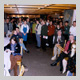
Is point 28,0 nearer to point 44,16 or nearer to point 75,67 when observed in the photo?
point 75,67

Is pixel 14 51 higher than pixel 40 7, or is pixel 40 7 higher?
pixel 40 7

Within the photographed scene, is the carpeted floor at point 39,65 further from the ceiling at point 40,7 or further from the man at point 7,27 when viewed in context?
the ceiling at point 40,7

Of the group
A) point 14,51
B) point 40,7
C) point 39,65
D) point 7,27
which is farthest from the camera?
point 40,7

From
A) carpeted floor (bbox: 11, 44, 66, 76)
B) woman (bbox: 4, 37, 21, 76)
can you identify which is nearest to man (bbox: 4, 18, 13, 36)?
carpeted floor (bbox: 11, 44, 66, 76)

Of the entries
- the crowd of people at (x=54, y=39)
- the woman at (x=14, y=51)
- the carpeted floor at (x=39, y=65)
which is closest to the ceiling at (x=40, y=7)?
the crowd of people at (x=54, y=39)

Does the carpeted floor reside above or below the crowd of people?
below

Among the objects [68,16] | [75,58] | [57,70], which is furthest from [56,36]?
[68,16]

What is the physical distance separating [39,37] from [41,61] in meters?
1.57

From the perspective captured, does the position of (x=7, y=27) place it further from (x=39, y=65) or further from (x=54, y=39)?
(x=39, y=65)

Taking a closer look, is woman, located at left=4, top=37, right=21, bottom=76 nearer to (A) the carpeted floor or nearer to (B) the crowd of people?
(B) the crowd of people

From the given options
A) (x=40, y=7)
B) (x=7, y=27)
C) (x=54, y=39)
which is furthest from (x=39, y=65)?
(x=40, y=7)

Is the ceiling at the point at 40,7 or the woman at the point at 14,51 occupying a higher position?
the ceiling at the point at 40,7

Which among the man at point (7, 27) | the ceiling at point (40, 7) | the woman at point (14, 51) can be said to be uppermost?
the ceiling at point (40, 7)

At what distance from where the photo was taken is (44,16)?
1448 cm
